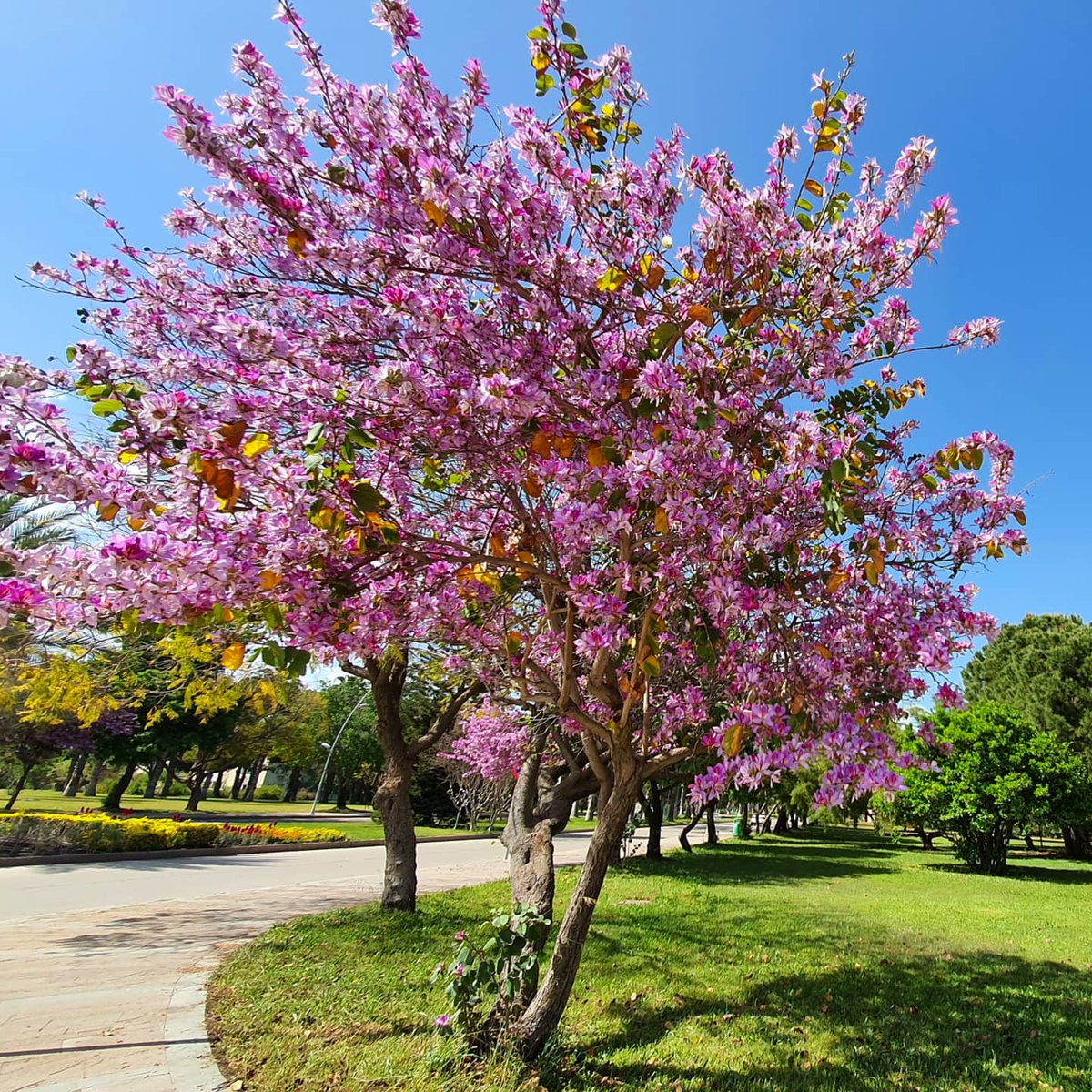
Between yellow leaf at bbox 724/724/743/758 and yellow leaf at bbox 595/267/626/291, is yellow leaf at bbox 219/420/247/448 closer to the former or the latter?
yellow leaf at bbox 595/267/626/291

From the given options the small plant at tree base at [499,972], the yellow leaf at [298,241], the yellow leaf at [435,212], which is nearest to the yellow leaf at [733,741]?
the small plant at tree base at [499,972]

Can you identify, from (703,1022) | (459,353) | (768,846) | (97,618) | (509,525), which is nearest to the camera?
(97,618)

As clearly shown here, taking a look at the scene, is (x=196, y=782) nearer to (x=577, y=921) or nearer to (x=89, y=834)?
(x=89, y=834)

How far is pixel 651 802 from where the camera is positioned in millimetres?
19109

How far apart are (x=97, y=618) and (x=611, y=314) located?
2898mm

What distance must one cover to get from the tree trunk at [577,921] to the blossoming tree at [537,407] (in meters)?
0.03

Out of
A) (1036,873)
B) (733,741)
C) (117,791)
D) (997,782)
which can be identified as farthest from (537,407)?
(117,791)

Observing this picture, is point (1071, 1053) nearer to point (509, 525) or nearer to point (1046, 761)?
point (509, 525)

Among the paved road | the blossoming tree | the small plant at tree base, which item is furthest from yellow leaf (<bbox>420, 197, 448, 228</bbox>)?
the paved road

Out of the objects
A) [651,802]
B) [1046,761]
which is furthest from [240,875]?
[1046,761]

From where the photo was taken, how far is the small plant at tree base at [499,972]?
406cm

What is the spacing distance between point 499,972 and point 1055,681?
80.7ft

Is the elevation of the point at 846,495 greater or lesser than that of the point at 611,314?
lesser

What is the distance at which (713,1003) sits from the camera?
5902mm
